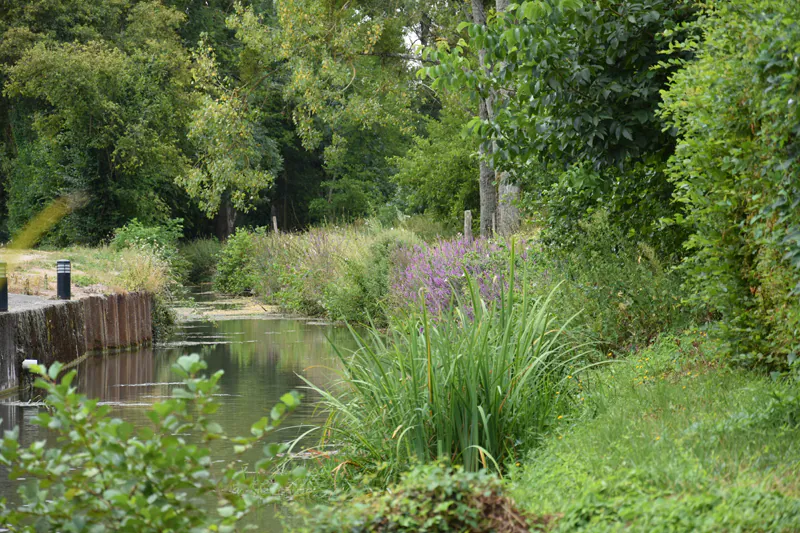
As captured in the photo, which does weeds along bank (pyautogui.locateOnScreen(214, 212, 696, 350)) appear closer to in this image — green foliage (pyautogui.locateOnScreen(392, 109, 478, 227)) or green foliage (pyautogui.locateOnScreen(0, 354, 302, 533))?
green foliage (pyautogui.locateOnScreen(392, 109, 478, 227))

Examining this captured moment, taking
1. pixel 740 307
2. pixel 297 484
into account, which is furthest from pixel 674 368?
pixel 297 484

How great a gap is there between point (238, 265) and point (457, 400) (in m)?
26.4

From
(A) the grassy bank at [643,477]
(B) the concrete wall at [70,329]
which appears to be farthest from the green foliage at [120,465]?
(B) the concrete wall at [70,329]

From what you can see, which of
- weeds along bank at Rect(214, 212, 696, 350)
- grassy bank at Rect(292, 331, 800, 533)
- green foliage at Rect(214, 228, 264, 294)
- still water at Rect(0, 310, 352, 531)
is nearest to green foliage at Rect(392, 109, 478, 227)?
weeds along bank at Rect(214, 212, 696, 350)

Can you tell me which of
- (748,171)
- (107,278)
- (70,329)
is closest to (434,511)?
(748,171)

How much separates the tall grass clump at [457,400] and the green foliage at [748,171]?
51.6 inches

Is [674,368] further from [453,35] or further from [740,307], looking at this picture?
[453,35]

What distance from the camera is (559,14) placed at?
8641 mm

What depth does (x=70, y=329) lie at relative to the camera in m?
14.6

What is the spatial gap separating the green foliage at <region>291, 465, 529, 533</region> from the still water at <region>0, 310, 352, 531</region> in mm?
1761

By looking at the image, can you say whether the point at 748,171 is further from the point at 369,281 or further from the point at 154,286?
the point at 154,286

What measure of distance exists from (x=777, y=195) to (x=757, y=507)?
2.18 metres

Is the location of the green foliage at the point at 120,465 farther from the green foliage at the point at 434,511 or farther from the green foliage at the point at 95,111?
the green foliage at the point at 95,111

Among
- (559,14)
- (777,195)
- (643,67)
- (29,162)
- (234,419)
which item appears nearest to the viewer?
(777,195)
